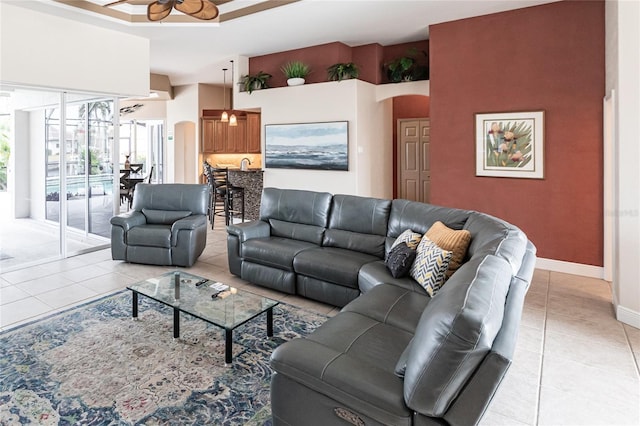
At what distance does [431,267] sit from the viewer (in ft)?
9.34

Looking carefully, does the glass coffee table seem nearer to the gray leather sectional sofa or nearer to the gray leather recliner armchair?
the gray leather sectional sofa

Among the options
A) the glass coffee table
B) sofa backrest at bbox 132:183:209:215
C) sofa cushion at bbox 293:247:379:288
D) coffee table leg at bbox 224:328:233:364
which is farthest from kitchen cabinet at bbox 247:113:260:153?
coffee table leg at bbox 224:328:233:364

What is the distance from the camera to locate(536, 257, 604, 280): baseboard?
4691 mm

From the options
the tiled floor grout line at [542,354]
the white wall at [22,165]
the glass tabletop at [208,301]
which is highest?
the white wall at [22,165]

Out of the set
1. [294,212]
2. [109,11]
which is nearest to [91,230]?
[109,11]

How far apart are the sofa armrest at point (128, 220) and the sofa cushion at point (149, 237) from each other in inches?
3.6

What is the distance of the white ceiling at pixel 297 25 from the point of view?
501cm

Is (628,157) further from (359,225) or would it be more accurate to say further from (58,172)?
(58,172)

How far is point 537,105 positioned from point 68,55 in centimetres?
609

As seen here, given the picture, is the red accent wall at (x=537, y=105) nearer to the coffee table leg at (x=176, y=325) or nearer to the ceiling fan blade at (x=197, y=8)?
the ceiling fan blade at (x=197, y=8)

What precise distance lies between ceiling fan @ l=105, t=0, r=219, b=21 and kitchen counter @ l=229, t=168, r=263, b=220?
3.75 m

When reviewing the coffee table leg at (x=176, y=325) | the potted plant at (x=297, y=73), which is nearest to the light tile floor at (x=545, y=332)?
the coffee table leg at (x=176, y=325)

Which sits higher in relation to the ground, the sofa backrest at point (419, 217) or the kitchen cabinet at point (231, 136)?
the kitchen cabinet at point (231, 136)

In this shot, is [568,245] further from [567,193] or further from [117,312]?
[117,312]
